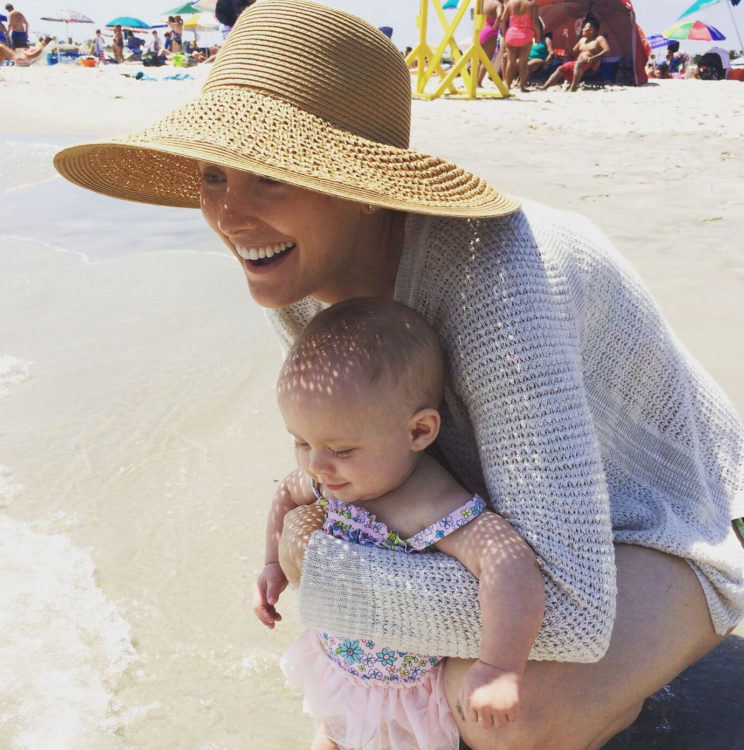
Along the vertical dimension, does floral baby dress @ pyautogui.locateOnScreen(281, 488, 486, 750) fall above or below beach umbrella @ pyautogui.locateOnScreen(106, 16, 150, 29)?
above

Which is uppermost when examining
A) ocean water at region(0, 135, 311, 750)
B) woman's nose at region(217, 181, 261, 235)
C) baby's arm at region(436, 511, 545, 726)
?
woman's nose at region(217, 181, 261, 235)

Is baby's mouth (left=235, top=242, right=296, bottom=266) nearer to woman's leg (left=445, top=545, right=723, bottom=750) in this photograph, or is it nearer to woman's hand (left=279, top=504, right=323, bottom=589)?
woman's hand (left=279, top=504, right=323, bottom=589)

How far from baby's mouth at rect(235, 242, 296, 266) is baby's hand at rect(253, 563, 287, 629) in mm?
590

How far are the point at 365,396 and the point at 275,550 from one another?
473 millimetres

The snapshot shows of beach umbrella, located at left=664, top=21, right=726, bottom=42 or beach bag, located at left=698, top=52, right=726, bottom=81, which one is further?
beach umbrella, located at left=664, top=21, right=726, bottom=42

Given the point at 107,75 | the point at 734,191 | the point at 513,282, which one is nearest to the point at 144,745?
the point at 513,282

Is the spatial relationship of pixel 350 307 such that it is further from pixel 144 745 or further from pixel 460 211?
pixel 144 745

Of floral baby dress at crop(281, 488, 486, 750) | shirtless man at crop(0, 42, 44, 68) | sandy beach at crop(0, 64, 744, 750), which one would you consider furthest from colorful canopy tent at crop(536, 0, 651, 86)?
floral baby dress at crop(281, 488, 486, 750)

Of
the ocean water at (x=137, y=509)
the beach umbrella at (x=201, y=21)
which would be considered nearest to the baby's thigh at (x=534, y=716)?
the ocean water at (x=137, y=509)

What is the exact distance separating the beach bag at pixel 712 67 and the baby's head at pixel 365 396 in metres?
17.9

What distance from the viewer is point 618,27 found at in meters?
14.0

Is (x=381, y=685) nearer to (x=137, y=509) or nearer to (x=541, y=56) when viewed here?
(x=137, y=509)

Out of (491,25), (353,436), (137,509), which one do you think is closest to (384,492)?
(353,436)

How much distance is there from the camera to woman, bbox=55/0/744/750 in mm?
1353
